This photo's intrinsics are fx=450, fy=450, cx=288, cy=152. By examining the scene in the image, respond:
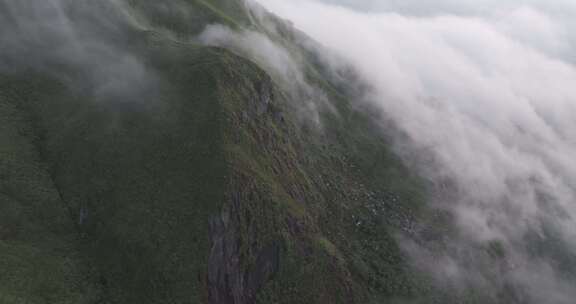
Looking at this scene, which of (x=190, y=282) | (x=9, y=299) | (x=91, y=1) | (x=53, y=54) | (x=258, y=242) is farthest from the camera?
(x=91, y=1)

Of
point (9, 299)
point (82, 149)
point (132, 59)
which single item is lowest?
point (9, 299)

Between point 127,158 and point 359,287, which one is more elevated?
point 127,158

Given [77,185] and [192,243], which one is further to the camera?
[77,185]

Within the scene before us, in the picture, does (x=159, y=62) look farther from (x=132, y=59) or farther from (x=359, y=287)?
(x=359, y=287)

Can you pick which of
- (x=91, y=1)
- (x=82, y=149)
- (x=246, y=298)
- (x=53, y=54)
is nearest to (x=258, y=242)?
(x=246, y=298)

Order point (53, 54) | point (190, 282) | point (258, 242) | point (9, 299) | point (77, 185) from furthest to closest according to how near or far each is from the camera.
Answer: point (53, 54)
point (258, 242)
point (77, 185)
point (190, 282)
point (9, 299)

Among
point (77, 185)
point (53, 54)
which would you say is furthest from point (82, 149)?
point (53, 54)
